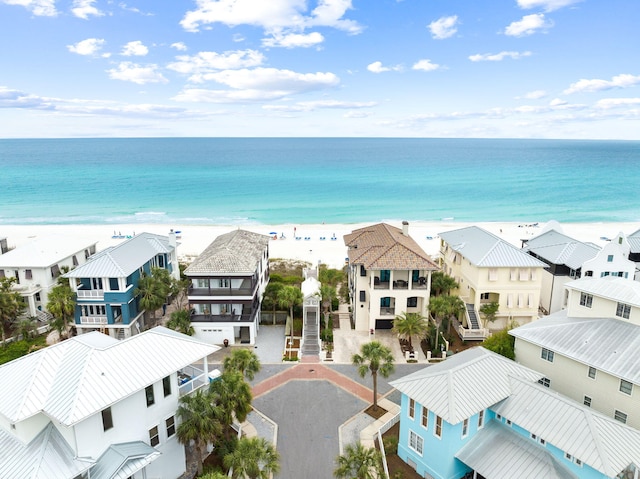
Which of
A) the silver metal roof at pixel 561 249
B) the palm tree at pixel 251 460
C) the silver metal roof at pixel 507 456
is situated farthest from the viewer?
the silver metal roof at pixel 561 249

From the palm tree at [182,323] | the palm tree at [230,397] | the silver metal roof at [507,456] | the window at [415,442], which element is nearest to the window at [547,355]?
the silver metal roof at [507,456]

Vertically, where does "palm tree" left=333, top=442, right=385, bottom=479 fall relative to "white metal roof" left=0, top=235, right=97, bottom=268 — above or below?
below

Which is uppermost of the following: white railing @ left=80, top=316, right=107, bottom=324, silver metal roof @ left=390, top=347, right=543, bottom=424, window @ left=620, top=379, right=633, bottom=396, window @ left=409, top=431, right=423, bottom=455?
silver metal roof @ left=390, top=347, right=543, bottom=424

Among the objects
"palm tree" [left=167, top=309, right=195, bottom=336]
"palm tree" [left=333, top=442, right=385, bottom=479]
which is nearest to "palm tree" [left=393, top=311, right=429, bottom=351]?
"palm tree" [left=333, top=442, right=385, bottom=479]

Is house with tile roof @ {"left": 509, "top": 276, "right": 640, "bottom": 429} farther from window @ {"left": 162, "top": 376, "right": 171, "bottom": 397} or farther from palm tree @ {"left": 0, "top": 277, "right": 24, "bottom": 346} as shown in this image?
palm tree @ {"left": 0, "top": 277, "right": 24, "bottom": 346}

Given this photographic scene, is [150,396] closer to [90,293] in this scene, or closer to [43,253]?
[90,293]

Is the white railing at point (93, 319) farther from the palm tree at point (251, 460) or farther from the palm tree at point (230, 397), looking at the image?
the palm tree at point (251, 460)

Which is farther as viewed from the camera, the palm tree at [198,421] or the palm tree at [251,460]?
the palm tree at [198,421]
